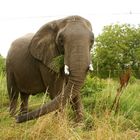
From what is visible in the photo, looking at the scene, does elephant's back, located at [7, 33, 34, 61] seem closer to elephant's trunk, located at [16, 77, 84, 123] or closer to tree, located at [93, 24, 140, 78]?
elephant's trunk, located at [16, 77, 84, 123]

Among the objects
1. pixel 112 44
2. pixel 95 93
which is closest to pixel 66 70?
pixel 95 93

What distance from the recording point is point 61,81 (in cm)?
701

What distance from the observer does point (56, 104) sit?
5703mm

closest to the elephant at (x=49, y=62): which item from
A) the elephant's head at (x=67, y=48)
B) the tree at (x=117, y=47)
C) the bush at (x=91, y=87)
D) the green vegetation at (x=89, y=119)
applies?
the elephant's head at (x=67, y=48)

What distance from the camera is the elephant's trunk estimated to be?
5.47 m

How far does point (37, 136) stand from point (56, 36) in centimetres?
242

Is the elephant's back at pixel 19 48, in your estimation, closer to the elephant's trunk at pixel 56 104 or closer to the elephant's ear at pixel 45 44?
the elephant's ear at pixel 45 44

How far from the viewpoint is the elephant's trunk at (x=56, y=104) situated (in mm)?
5473

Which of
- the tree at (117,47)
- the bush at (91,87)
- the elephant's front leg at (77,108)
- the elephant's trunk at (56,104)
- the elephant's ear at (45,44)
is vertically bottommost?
the tree at (117,47)

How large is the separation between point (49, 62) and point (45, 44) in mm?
360

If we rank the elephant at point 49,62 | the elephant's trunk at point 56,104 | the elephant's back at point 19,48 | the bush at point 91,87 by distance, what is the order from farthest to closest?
the bush at point 91,87, the elephant's back at point 19,48, the elephant at point 49,62, the elephant's trunk at point 56,104

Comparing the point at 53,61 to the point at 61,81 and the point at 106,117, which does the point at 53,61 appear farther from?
the point at 106,117

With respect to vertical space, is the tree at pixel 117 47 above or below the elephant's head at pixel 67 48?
below

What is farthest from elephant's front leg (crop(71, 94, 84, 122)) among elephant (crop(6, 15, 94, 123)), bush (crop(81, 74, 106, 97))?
bush (crop(81, 74, 106, 97))
